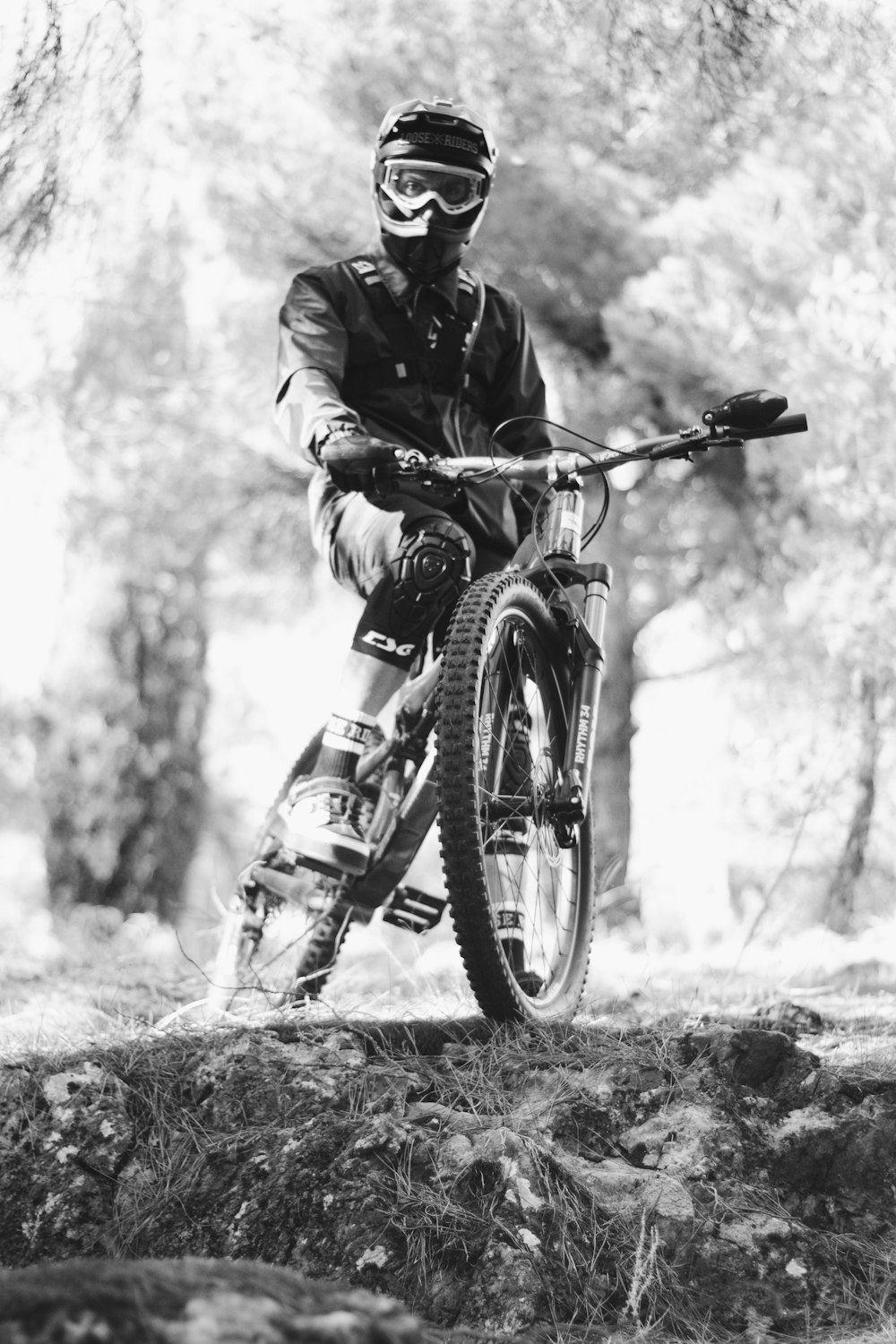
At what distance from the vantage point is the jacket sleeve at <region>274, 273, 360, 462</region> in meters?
2.93

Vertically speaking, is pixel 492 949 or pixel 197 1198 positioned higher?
pixel 492 949

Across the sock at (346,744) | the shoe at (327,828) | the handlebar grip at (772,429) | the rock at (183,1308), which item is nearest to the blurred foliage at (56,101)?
the sock at (346,744)

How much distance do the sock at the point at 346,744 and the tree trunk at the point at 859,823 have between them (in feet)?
15.5

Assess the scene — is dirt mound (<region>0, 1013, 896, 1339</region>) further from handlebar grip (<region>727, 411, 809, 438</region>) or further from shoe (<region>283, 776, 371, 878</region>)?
handlebar grip (<region>727, 411, 809, 438</region>)

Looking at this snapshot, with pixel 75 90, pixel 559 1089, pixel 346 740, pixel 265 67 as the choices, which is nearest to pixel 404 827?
pixel 346 740

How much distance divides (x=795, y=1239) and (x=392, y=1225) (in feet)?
2.07

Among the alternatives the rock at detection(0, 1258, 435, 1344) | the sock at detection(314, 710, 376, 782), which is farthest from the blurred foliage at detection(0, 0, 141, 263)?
the rock at detection(0, 1258, 435, 1344)

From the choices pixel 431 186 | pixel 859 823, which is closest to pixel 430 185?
pixel 431 186

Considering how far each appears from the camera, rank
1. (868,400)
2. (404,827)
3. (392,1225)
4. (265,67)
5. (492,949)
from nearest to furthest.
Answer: (392,1225), (492,949), (404,827), (868,400), (265,67)

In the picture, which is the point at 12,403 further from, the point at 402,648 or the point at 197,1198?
the point at 197,1198

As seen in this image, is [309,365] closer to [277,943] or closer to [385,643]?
[385,643]

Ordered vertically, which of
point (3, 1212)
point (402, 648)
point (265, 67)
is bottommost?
point (3, 1212)

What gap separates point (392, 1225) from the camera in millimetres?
1849

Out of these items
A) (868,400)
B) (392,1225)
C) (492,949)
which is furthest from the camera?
(868,400)
